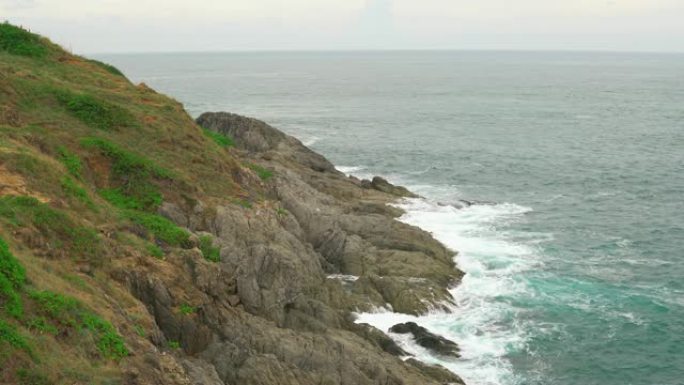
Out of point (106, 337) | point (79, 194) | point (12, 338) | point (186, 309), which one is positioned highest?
point (79, 194)

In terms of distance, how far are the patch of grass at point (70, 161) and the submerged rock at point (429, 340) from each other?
59.4ft

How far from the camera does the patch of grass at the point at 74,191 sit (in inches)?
1149

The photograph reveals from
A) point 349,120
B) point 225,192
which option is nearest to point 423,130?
point 349,120

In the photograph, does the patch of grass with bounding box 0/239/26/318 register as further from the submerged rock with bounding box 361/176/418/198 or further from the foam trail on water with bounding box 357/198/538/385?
the submerged rock with bounding box 361/176/418/198

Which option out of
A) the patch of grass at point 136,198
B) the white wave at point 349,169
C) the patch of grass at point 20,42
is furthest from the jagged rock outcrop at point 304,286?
the white wave at point 349,169

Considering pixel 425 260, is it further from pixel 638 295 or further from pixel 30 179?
pixel 30 179

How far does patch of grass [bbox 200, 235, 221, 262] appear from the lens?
31391 mm

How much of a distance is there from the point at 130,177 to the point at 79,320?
15836 millimetres

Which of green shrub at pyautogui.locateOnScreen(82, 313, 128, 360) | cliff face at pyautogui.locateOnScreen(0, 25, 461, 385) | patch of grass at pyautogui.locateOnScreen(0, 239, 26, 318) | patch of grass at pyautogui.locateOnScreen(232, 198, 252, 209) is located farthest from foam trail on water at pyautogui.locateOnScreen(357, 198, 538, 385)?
patch of grass at pyautogui.locateOnScreen(0, 239, 26, 318)

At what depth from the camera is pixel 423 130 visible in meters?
114

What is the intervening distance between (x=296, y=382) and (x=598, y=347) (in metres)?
19.5

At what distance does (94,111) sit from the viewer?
39.8 metres

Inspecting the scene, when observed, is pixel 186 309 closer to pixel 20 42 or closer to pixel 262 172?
pixel 262 172

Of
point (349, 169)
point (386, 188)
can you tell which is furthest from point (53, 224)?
point (349, 169)
